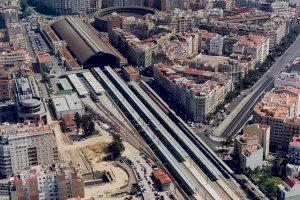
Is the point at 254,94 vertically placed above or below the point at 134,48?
below

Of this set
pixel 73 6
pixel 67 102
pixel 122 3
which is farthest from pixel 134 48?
pixel 73 6

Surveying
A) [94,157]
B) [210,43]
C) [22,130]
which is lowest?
[94,157]

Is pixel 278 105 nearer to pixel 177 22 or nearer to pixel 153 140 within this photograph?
pixel 153 140

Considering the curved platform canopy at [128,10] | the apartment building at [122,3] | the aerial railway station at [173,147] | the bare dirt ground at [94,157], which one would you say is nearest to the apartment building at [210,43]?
the aerial railway station at [173,147]

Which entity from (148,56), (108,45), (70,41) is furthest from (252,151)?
(70,41)

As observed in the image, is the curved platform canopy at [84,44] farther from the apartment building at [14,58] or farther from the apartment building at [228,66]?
the apartment building at [228,66]

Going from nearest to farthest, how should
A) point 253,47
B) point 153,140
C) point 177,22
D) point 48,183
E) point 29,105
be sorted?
1. point 48,183
2. point 153,140
3. point 29,105
4. point 253,47
5. point 177,22

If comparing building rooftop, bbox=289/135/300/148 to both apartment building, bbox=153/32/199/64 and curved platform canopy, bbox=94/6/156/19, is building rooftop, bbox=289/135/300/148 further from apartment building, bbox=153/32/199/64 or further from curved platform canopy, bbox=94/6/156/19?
curved platform canopy, bbox=94/6/156/19
